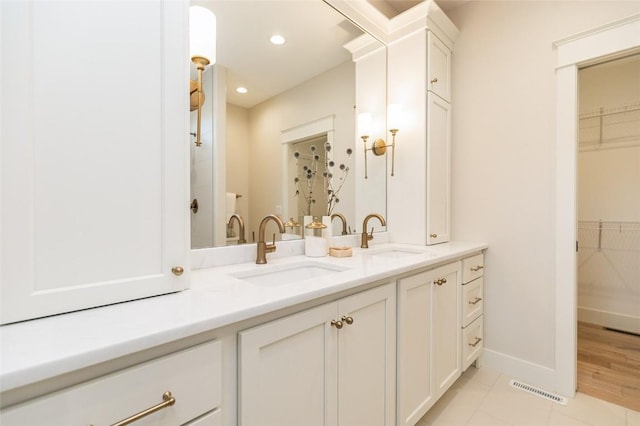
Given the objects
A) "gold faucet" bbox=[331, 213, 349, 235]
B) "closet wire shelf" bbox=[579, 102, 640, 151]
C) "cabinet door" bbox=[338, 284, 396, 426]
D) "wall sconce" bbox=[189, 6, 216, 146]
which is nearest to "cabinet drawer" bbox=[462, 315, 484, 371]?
"cabinet door" bbox=[338, 284, 396, 426]

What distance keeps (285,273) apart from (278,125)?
812mm

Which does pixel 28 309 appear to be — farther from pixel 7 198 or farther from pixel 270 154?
pixel 270 154

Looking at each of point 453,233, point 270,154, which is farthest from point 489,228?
point 270,154

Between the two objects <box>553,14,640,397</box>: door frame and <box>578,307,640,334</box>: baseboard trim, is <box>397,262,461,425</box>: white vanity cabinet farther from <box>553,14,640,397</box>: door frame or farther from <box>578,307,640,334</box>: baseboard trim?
<box>578,307,640,334</box>: baseboard trim

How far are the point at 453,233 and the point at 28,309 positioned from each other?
7.83 feet

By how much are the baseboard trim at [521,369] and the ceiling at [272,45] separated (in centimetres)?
231

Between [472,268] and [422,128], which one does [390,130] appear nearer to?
[422,128]

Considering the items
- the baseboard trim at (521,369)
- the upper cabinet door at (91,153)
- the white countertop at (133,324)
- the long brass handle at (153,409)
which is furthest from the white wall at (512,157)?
the long brass handle at (153,409)

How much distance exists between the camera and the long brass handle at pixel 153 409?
0.58 metres

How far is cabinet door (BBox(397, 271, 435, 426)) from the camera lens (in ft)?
4.26

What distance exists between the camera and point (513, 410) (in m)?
1.68

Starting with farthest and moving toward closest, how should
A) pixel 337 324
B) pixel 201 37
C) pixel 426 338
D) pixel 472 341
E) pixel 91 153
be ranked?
pixel 472 341, pixel 426 338, pixel 201 37, pixel 337 324, pixel 91 153

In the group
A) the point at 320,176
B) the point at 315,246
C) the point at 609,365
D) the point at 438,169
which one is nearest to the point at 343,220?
the point at 320,176

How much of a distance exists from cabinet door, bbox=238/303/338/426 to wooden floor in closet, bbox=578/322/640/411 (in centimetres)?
191
